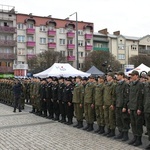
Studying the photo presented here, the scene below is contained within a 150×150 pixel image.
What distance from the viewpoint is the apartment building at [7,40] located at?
169 ft

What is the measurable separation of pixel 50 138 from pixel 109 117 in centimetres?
196

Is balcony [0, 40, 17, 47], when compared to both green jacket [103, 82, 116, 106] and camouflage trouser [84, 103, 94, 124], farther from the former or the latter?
green jacket [103, 82, 116, 106]

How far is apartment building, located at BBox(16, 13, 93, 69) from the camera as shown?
53750 millimetres

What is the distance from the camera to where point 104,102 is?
29.7ft

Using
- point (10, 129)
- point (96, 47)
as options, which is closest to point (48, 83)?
point (10, 129)

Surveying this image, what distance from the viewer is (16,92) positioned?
15734 millimetres

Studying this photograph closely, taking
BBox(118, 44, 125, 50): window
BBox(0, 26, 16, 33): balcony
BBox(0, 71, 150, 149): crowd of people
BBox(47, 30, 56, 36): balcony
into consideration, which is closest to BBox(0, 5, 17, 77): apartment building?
BBox(0, 26, 16, 33): balcony

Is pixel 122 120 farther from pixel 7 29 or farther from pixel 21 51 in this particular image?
pixel 21 51

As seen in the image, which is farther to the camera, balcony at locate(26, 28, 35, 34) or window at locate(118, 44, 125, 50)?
window at locate(118, 44, 125, 50)

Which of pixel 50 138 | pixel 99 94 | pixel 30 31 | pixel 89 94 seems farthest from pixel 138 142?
pixel 30 31

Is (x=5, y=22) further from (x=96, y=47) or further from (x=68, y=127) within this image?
(x=68, y=127)

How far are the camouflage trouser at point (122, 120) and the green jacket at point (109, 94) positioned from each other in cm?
40

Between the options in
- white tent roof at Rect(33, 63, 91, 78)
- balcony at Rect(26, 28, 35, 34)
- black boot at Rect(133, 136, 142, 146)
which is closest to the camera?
black boot at Rect(133, 136, 142, 146)

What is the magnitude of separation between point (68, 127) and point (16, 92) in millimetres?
6063
